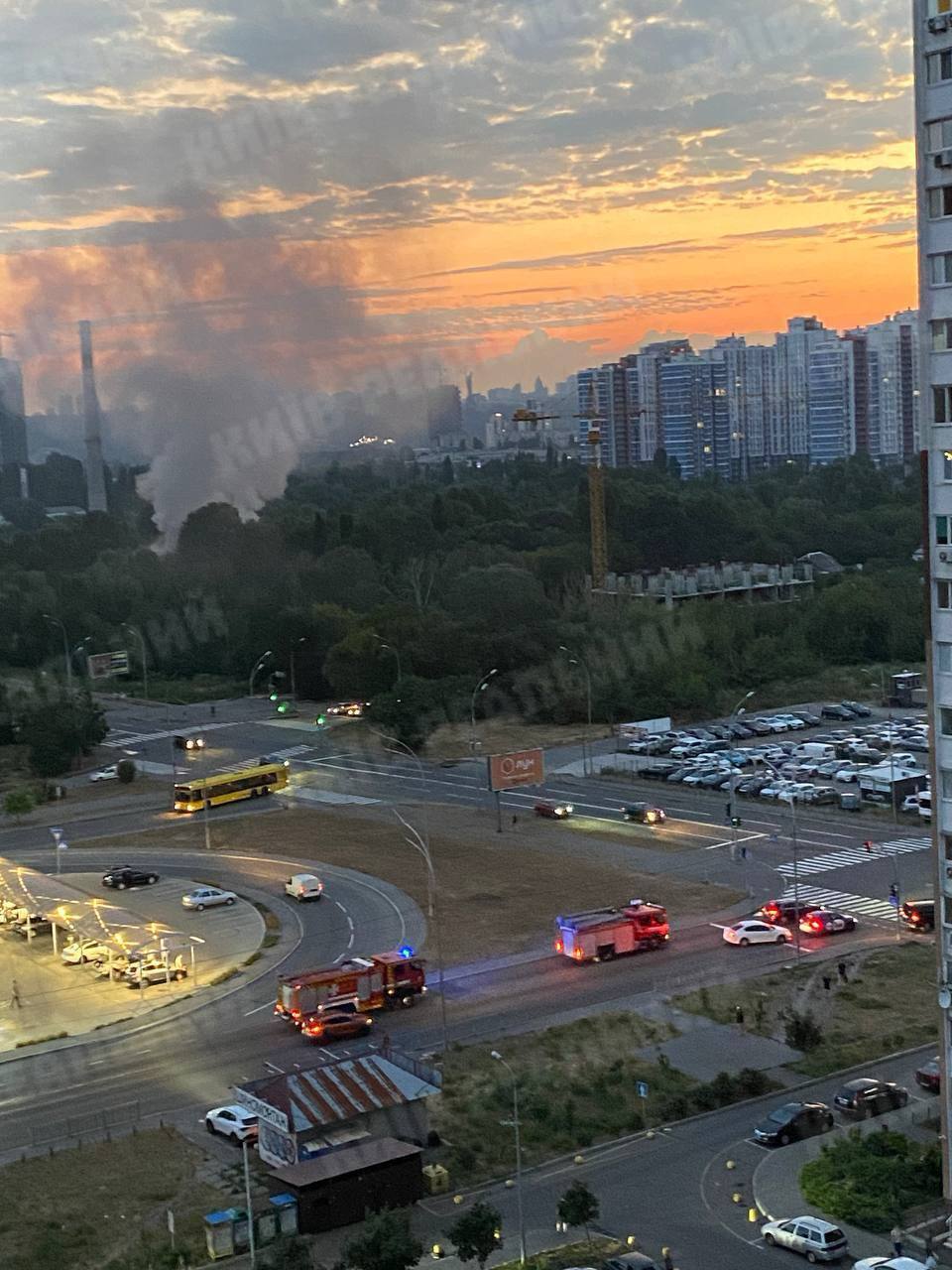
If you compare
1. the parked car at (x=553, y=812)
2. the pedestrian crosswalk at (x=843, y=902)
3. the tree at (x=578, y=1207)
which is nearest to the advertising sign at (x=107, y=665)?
the parked car at (x=553, y=812)

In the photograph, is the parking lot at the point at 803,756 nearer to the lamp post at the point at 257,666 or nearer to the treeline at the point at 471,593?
the treeline at the point at 471,593

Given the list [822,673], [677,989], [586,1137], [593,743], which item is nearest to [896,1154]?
[586,1137]

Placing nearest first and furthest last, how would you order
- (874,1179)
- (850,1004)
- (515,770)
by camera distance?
(874,1179), (850,1004), (515,770)

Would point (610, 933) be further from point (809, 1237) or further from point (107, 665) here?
point (107, 665)

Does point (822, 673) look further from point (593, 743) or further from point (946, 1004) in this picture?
point (946, 1004)

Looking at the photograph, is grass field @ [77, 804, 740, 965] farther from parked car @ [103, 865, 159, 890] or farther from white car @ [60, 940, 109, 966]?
white car @ [60, 940, 109, 966]

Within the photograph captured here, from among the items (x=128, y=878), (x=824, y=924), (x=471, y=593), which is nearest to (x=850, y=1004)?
(x=824, y=924)
